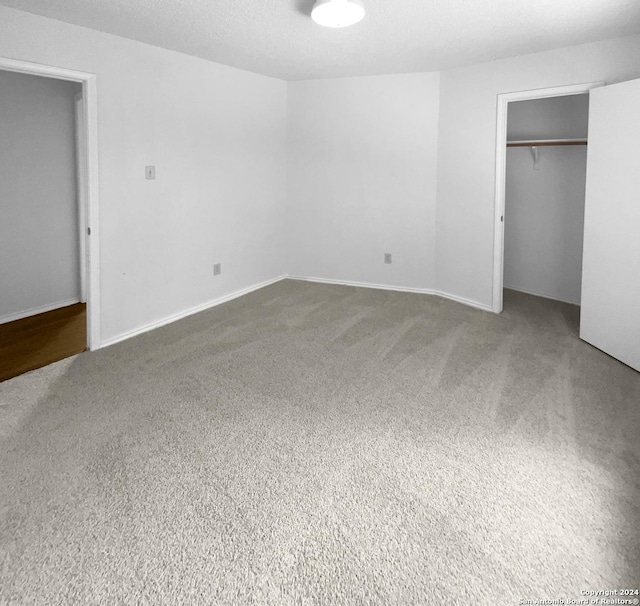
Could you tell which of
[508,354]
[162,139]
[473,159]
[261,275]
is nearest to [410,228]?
[473,159]

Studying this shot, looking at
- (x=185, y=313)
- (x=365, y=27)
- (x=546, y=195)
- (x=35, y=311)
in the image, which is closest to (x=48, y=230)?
(x=35, y=311)

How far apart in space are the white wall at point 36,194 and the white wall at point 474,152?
3.60 metres

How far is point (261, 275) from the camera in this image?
552cm

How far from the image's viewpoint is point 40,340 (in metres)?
3.78

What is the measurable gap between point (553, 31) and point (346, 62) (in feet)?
5.79

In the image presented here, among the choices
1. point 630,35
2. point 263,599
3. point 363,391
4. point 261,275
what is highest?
point 630,35

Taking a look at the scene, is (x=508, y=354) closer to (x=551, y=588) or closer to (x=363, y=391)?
(x=363, y=391)

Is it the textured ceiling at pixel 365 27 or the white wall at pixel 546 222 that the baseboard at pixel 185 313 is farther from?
the white wall at pixel 546 222

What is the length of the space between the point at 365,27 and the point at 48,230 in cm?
332

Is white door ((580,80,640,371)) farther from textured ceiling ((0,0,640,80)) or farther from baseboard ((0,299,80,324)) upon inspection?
baseboard ((0,299,80,324))

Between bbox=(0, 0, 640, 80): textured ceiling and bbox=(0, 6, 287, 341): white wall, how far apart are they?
17cm

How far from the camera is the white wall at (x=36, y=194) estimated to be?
4109 millimetres

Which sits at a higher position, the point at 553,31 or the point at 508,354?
the point at 553,31

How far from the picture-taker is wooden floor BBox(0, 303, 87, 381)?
332 cm
